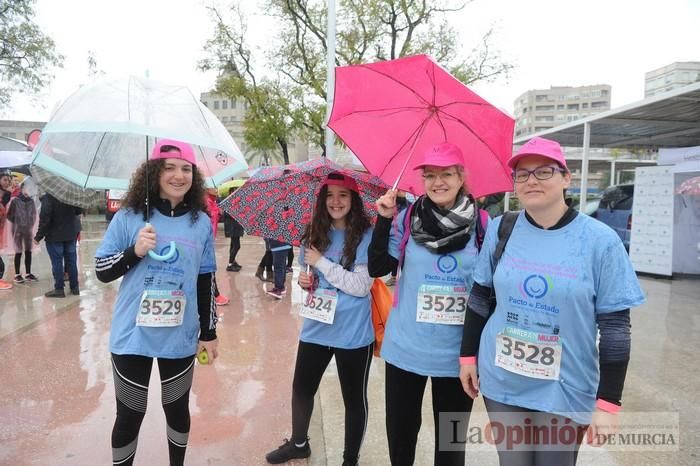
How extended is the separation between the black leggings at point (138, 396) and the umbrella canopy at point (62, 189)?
4.67ft

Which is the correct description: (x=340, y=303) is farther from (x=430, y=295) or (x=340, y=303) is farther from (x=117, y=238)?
(x=117, y=238)

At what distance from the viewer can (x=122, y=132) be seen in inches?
82.5

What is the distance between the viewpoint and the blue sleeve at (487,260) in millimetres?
1928

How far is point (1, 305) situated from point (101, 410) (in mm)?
4191

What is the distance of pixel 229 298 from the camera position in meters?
7.07

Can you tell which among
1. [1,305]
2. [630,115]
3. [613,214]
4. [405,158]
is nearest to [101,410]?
[405,158]

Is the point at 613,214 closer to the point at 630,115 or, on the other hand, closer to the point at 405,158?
the point at 630,115

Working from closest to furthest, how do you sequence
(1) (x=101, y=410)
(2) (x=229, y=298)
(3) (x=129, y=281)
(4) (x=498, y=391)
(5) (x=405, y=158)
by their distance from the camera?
(4) (x=498, y=391), (3) (x=129, y=281), (5) (x=405, y=158), (1) (x=101, y=410), (2) (x=229, y=298)

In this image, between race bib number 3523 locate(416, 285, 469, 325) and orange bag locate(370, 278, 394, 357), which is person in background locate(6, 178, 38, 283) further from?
race bib number 3523 locate(416, 285, 469, 325)

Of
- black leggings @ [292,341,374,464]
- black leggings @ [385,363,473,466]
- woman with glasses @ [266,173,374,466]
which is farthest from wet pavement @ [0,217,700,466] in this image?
black leggings @ [385,363,473,466]

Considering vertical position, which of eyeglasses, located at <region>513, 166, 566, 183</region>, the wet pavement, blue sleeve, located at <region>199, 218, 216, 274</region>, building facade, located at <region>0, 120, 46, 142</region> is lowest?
the wet pavement

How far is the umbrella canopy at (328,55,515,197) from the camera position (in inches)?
86.9

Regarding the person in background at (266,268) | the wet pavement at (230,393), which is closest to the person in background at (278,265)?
the wet pavement at (230,393)

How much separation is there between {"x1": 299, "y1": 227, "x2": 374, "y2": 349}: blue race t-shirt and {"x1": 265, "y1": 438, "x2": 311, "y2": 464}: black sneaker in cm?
73
